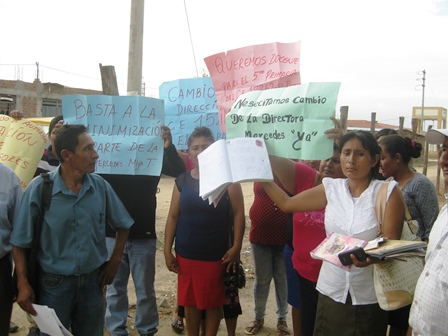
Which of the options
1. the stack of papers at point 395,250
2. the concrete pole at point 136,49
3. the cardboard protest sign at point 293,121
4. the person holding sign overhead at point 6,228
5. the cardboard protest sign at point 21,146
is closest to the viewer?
the stack of papers at point 395,250

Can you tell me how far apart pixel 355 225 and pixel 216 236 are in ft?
4.23

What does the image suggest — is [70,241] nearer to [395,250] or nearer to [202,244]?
[202,244]

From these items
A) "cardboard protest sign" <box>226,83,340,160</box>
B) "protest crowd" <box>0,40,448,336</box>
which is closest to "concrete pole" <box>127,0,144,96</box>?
"protest crowd" <box>0,40,448,336</box>

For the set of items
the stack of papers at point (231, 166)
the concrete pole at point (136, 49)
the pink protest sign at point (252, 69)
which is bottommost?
the stack of papers at point (231, 166)

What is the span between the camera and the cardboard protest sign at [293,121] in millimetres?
2367

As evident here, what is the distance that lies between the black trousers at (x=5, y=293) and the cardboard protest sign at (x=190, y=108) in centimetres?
159

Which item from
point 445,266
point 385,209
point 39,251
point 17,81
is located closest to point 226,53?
point 385,209

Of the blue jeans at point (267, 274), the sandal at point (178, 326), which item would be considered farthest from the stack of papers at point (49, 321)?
the blue jeans at point (267, 274)

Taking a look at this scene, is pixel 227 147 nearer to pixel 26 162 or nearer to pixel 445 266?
pixel 445 266

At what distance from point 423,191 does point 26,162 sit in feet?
10.2

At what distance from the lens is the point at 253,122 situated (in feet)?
8.25

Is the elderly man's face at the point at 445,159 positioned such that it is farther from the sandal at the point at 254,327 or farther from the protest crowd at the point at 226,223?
the sandal at the point at 254,327

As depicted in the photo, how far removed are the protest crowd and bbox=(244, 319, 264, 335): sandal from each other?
1 cm

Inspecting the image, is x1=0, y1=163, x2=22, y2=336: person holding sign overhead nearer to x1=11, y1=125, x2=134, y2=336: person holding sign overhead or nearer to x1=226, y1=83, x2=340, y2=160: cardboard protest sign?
x1=11, y1=125, x2=134, y2=336: person holding sign overhead
